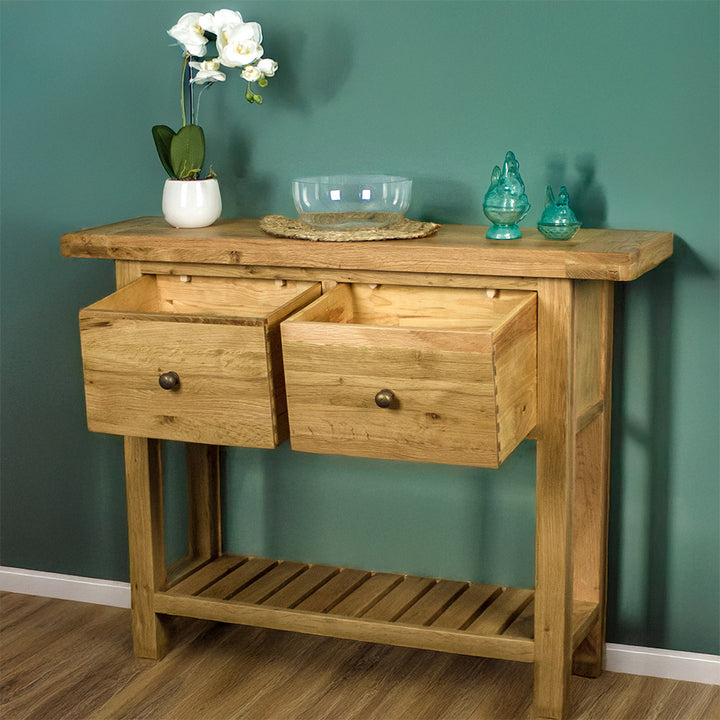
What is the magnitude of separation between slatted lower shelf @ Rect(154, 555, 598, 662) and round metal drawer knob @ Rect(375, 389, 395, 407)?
0.56m

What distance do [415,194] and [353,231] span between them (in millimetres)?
283

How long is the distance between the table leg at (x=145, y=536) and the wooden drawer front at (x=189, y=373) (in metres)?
0.24

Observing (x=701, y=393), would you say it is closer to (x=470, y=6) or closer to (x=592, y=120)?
(x=592, y=120)

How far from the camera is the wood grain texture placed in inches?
73.0

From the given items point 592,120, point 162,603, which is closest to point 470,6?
point 592,120

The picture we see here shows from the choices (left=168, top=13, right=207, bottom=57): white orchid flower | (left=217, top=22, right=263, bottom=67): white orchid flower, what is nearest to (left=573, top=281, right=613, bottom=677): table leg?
(left=217, top=22, right=263, bottom=67): white orchid flower

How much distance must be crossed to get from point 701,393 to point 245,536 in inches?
43.4

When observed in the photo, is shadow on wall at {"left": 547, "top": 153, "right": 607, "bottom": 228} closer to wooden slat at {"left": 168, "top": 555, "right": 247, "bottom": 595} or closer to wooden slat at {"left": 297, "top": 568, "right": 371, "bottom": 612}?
wooden slat at {"left": 297, "top": 568, "right": 371, "bottom": 612}

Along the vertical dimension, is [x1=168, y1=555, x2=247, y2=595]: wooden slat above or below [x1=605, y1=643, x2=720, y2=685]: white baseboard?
above

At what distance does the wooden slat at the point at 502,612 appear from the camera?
2141 mm

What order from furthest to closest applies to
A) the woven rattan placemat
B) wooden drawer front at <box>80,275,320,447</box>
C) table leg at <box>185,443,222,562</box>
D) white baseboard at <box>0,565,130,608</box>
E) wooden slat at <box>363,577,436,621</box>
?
white baseboard at <box>0,565,130,608</box>
table leg at <box>185,443,222,562</box>
wooden slat at <box>363,577,436,621</box>
the woven rattan placemat
wooden drawer front at <box>80,275,320,447</box>

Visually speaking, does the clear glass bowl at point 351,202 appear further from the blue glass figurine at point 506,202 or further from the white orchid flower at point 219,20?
the white orchid flower at point 219,20

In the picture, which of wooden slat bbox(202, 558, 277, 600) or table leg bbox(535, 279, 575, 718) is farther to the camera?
wooden slat bbox(202, 558, 277, 600)

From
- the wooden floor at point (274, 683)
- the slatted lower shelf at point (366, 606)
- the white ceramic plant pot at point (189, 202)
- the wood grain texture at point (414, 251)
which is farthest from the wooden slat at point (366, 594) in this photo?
the white ceramic plant pot at point (189, 202)
